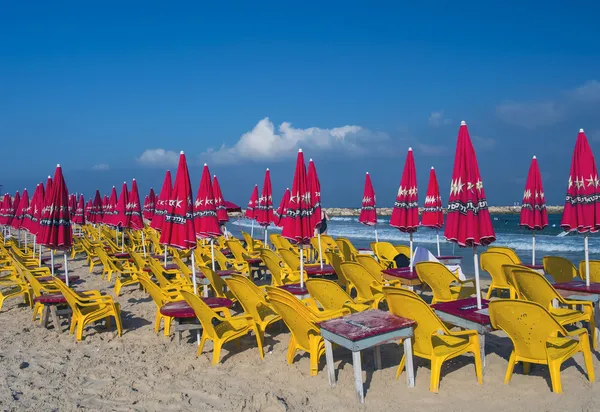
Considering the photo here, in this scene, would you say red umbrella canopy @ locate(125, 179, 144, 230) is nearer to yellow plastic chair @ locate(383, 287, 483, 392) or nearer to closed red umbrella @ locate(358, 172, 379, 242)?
closed red umbrella @ locate(358, 172, 379, 242)

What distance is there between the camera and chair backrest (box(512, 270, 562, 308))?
457cm

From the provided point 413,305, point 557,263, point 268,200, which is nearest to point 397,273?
point 557,263

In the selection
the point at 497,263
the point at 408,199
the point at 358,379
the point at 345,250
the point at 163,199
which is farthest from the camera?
the point at 345,250

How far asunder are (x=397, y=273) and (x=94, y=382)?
13.2 feet

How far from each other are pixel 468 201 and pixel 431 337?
4.15 ft

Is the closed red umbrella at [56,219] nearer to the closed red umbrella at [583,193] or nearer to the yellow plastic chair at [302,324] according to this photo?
the yellow plastic chair at [302,324]

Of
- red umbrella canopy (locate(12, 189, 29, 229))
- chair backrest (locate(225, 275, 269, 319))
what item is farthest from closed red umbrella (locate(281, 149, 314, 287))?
red umbrella canopy (locate(12, 189, 29, 229))

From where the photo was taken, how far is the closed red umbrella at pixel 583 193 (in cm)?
507

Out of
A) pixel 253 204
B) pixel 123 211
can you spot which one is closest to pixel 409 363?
pixel 123 211

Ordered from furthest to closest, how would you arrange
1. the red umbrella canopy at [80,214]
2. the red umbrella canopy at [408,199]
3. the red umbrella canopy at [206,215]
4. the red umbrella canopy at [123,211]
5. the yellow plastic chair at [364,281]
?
the red umbrella canopy at [80,214]
the red umbrella canopy at [123,211]
the red umbrella canopy at [408,199]
the red umbrella canopy at [206,215]
the yellow plastic chair at [364,281]

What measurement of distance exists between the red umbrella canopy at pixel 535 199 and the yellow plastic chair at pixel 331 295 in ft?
14.8

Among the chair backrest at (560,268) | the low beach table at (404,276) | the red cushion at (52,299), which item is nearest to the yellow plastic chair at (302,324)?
the low beach table at (404,276)

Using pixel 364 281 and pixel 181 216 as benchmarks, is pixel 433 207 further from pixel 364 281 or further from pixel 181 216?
pixel 181 216

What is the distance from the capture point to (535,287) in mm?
4691
